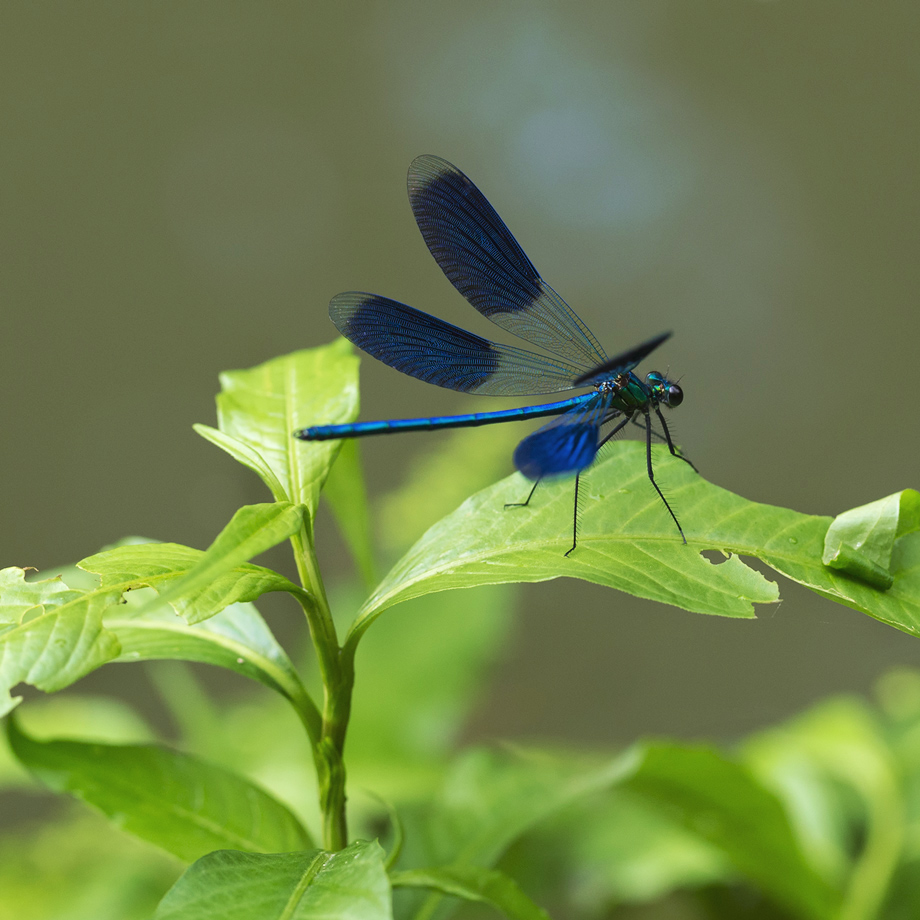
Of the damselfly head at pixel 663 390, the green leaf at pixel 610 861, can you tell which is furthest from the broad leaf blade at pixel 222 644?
the damselfly head at pixel 663 390

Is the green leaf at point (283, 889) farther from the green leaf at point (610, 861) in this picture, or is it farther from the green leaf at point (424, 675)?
the green leaf at point (424, 675)

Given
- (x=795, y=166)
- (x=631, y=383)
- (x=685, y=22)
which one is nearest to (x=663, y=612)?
(x=795, y=166)

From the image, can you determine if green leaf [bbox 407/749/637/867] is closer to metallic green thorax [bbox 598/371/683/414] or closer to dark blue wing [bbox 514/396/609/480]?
dark blue wing [bbox 514/396/609/480]

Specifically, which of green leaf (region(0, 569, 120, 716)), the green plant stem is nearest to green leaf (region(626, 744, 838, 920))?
the green plant stem

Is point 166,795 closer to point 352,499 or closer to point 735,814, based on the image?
point 352,499

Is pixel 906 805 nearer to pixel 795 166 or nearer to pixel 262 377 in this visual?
pixel 262 377

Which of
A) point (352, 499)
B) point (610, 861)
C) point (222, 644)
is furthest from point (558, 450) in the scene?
point (610, 861)
